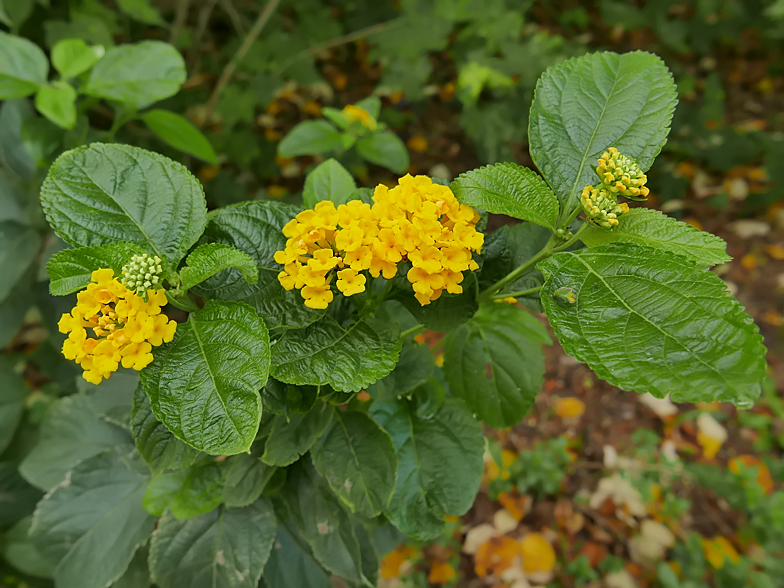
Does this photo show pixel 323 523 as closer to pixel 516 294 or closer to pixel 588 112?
pixel 516 294

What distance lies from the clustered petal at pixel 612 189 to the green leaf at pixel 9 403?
64.0 inches

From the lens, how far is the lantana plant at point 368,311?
498 mm

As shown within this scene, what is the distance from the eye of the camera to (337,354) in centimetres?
59

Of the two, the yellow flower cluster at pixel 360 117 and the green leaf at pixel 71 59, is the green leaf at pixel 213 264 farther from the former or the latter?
the yellow flower cluster at pixel 360 117

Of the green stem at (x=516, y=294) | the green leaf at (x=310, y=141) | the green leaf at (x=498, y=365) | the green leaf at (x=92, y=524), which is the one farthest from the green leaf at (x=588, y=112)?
the green leaf at (x=310, y=141)

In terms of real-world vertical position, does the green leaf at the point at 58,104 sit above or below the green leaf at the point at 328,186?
above

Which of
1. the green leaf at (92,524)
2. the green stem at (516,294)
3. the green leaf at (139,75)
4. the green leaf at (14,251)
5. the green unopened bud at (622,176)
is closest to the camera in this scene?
the green unopened bud at (622,176)

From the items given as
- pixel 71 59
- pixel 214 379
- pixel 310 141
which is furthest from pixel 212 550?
pixel 310 141

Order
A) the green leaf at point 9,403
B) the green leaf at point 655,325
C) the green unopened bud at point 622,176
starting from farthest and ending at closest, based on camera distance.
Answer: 1. the green leaf at point 9,403
2. the green unopened bud at point 622,176
3. the green leaf at point 655,325

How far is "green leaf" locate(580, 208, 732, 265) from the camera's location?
1.82ft

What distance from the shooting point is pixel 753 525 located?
61.1 inches

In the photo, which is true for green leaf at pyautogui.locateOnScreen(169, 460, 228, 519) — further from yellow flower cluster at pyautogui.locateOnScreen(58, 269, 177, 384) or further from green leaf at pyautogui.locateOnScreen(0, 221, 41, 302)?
green leaf at pyautogui.locateOnScreen(0, 221, 41, 302)

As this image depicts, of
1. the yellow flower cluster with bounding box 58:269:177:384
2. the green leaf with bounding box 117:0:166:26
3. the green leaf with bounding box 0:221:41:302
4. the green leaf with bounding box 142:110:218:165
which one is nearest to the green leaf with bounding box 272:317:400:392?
the yellow flower cluster with bounding box 58:269:177:384

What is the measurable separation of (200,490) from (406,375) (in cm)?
43
